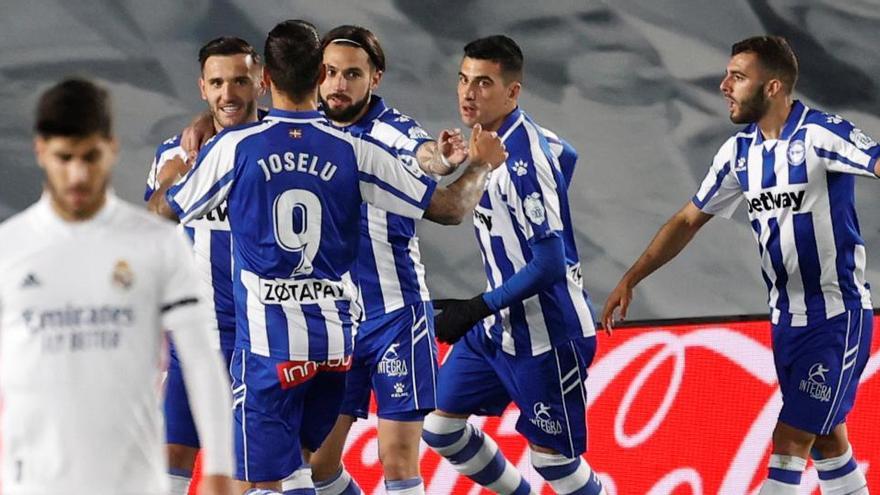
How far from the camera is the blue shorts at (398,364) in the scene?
585cm

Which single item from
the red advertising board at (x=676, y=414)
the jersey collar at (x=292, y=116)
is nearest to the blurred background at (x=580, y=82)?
the red advertising board at (x=676, y=414)

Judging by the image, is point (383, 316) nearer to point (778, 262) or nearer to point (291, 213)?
point (291, 213)

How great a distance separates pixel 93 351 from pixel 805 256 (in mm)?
3458

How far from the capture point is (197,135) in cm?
550

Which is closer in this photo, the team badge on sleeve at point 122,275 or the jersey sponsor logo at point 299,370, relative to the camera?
the team badge on sleeve at point 122,275

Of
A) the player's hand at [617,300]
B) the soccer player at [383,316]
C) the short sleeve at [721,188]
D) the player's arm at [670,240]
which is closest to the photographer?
the soccer player at [383,316]

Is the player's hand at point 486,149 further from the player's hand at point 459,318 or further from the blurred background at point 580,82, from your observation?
the blurred background at point 580,82

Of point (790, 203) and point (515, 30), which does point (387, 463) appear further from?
point (515, 30)

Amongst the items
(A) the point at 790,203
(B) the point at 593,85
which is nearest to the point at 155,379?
(A) the point at 790,203

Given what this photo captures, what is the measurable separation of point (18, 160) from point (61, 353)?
22.3 ft

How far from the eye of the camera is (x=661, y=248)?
654 centimetres

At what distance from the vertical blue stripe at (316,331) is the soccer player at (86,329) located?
1.66 m

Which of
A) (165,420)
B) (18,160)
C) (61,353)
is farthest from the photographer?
(18,160)

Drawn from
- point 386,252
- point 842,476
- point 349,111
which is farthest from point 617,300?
point 349,111
